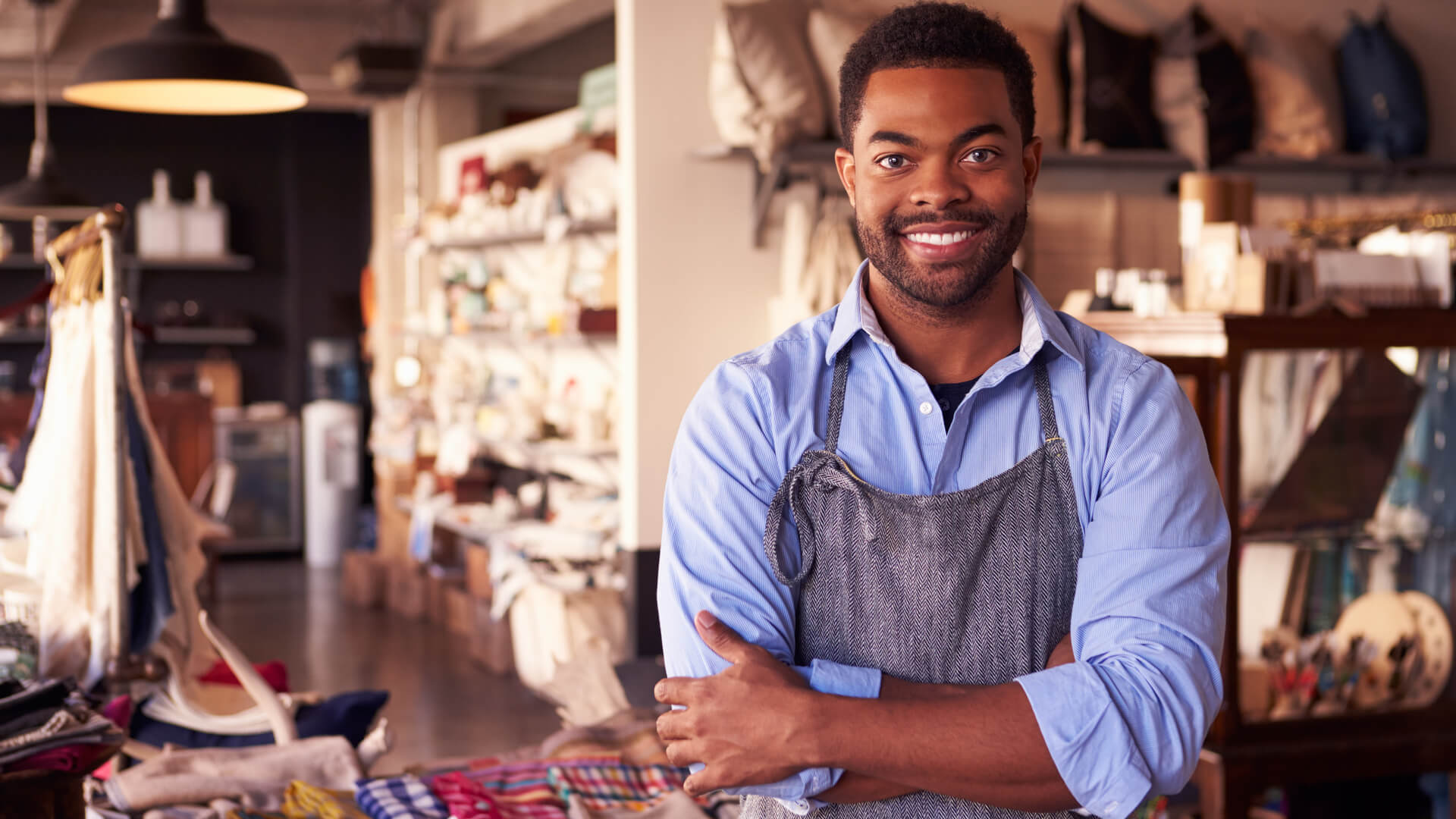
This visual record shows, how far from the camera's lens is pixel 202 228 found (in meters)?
10.8

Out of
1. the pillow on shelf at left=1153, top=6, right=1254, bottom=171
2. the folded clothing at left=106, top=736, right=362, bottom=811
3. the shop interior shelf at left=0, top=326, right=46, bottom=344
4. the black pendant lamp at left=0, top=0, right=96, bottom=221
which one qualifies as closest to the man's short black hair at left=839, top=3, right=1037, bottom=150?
the folded clothing at left=106, top=736, right=362, bottom=811

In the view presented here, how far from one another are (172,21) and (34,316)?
25.6 ft

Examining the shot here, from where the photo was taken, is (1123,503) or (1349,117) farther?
(1349,117)

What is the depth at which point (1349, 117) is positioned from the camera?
534 centimetres

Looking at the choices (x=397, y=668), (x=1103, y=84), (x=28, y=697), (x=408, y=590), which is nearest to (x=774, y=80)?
(x=1103, y=84)

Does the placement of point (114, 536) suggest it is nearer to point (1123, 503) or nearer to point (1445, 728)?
point (1123, 503)

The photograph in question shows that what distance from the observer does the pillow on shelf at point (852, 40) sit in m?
4.61

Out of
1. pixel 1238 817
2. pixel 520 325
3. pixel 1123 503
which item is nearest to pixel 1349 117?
pixel 1238 817

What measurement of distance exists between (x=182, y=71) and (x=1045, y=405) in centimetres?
255

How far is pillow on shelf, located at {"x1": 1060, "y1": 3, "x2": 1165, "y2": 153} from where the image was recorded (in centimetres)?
490

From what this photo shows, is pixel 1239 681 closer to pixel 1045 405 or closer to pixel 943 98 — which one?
pixel 1045 405

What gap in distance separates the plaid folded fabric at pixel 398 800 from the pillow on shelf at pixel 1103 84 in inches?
130

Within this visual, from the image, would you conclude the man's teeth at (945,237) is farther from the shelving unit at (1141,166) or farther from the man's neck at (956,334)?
the shelving unit at (1141,166)

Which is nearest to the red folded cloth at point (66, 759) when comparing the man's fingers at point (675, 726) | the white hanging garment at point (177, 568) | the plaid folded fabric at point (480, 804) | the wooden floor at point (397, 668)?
the plaid folded fabric at point (480, 804)
